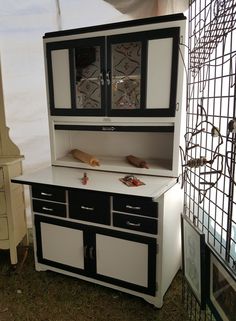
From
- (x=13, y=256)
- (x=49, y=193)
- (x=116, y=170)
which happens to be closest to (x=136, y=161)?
(x=116, y=170)

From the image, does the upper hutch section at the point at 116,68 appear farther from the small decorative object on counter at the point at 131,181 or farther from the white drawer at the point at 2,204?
the white drawer at the point at 2,204

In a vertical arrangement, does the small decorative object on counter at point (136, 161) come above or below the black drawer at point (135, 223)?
above

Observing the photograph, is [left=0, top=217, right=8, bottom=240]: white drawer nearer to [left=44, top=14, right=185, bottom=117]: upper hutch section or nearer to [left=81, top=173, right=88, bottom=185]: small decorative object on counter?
[left=81, top=173, right=88, bottom=185]: small decorative object on counter

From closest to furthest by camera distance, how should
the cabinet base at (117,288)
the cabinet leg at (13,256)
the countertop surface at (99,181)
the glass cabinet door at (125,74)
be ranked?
the countertop surface at (99,181), the cabinet base at (117,288), the glass cabinet door at (125,74), the cabinet leg at (13,256)

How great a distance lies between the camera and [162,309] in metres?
1.78

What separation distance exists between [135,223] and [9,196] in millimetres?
1102

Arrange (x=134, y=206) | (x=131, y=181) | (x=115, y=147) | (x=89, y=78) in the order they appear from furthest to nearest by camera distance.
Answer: (x=115, y=147) → (x=89, y=78) → (x=131, y=181) → (x=134, y=206)

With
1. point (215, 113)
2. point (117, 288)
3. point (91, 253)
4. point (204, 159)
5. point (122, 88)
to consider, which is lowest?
point (117, 288)

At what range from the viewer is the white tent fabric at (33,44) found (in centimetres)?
232

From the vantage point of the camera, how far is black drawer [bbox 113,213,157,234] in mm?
1668

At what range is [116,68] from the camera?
6.51 ft

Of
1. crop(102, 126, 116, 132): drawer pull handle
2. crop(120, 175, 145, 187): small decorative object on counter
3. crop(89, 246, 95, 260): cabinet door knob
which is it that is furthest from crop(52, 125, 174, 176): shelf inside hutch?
crop(89, 246, 95, 260): cabinet door knob

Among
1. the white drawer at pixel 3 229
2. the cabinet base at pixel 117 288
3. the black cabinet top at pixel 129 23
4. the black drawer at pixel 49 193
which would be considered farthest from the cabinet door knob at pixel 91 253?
the black cabinet top at pixel 129 23

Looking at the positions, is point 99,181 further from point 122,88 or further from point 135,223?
point 122,88
